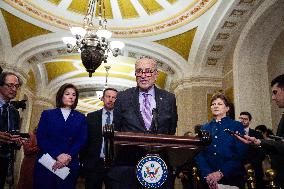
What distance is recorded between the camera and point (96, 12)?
10.1 m

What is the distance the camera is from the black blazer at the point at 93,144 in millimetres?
3205

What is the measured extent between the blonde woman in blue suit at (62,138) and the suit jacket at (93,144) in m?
0.37

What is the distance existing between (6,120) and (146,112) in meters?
1.53

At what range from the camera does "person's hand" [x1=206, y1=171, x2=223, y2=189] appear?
255 centimetres

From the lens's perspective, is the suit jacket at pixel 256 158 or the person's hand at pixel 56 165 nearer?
the person's hand at pixel 56 165

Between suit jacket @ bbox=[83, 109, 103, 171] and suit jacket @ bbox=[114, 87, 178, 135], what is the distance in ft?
5.00

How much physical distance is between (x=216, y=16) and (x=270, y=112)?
2890 mm

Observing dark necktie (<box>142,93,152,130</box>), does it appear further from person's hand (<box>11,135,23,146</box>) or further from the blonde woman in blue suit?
person's hand (<box>11,135,23,146</box>)

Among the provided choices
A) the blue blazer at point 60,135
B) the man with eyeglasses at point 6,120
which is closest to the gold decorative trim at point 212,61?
the blue blazer at point 60,135

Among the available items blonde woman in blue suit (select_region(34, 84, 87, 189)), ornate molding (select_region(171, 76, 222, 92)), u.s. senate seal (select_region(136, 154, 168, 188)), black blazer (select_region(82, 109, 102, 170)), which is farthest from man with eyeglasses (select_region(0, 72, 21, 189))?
ornate molding (select_region(171, 76, 222, 92))

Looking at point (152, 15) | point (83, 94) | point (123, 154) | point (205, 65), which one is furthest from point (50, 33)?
point (123, 154)

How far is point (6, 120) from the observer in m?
2.72

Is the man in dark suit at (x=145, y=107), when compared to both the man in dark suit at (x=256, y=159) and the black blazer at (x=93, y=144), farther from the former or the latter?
the black blazer at (x=93, y=144)

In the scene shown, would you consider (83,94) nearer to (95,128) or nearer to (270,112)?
(270,112)
